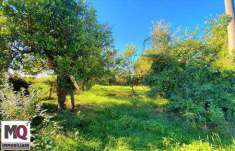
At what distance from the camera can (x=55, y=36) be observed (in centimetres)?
598

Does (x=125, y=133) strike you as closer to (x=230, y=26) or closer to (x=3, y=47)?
(x=3, y=47)

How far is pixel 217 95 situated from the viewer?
21.6ft

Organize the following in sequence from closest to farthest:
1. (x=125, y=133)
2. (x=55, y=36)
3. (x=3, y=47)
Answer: (x=125, y=133) < (x=3, y=47) < (x=55, y=36)

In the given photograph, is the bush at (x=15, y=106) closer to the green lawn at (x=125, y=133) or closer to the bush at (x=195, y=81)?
the green lawn at (x=125, y=133)

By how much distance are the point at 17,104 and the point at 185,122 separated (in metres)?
5.05

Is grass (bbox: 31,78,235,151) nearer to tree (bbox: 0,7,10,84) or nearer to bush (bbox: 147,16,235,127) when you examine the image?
bush (bbox: 147,16,235,127)

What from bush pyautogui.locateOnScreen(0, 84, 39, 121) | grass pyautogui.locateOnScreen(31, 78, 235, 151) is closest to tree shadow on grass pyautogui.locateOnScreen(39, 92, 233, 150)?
grass pyautogui.locateOnScreen(31, 78, 235, 151)

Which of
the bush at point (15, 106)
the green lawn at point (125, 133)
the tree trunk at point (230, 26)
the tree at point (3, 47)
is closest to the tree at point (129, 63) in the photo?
the green lawn at point (125, 133)

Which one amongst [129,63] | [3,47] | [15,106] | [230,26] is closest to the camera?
[15,106]

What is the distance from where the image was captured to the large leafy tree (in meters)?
5.45

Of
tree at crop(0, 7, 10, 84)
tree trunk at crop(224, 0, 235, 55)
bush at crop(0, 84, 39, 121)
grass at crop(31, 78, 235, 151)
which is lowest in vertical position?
grass at crop(31, 78, 235, 151)

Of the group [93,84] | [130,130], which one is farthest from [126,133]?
[93,84]

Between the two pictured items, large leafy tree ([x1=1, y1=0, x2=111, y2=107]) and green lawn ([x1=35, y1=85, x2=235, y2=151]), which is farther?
large leafy tree ([x1=1, y1=0, x2=111, y2=107])

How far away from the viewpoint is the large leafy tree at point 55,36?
545 centimetres
